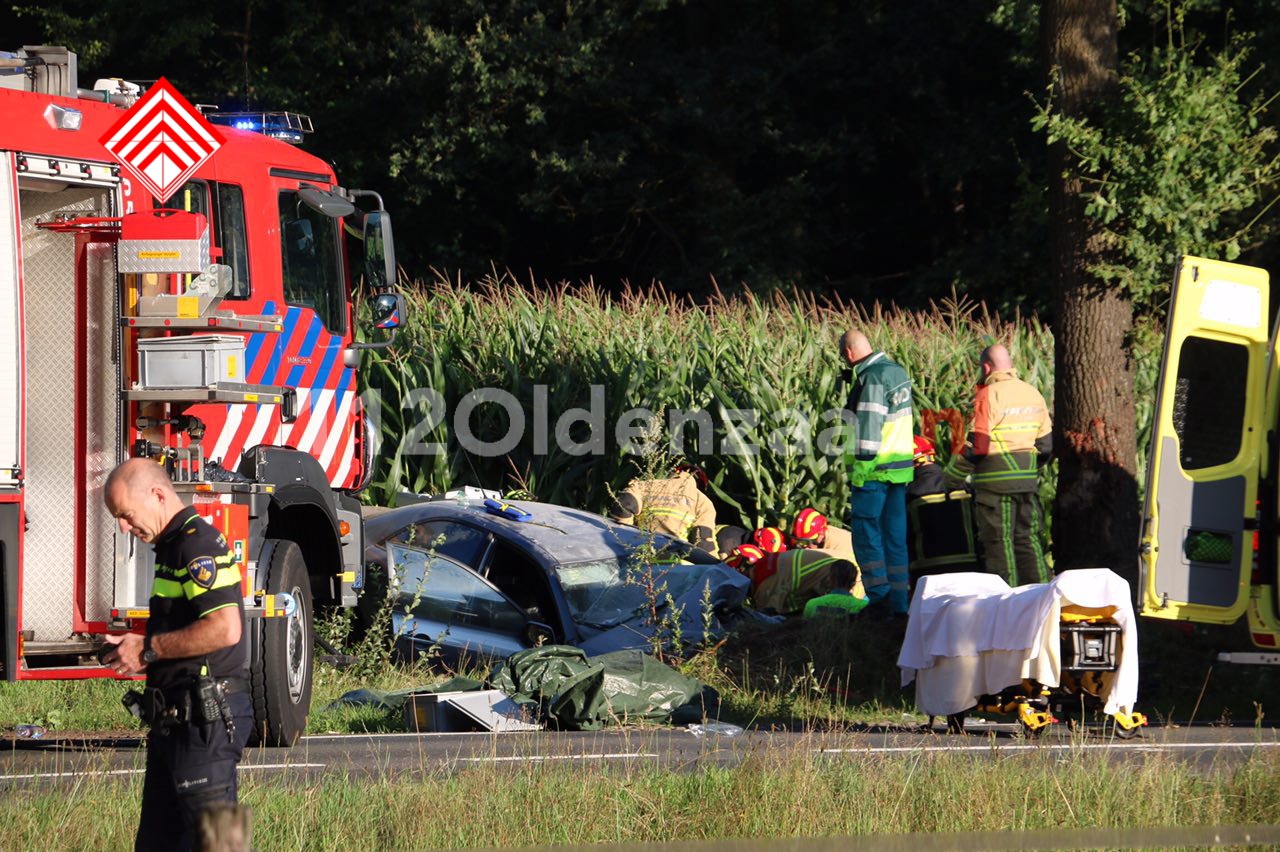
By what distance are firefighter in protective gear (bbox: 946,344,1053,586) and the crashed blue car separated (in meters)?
2.07

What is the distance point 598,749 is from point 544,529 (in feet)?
9.94

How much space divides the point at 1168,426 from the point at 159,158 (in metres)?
5.27

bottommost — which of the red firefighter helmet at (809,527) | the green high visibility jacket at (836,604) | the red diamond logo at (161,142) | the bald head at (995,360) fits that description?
the green high visibility jacket at (836,604)

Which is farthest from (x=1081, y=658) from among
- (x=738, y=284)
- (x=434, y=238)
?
(x=434, y=238)

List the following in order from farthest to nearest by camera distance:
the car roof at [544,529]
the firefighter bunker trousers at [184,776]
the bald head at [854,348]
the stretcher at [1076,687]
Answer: the bald head at [854,348] < the car roof at [544,529] < the stretcher at [1076,687] < the firefighter bunker trousers at [184,776]

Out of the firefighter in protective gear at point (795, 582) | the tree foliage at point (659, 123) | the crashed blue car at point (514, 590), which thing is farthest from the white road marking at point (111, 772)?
the tree foliage at point (659, 123)

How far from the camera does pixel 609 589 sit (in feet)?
37.3

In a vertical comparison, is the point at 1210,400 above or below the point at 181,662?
above

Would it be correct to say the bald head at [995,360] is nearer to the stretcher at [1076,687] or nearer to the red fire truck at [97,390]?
the stretcher at [1076,687]

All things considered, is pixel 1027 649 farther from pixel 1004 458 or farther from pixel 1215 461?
pixel 1004 458

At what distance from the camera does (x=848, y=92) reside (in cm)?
3167

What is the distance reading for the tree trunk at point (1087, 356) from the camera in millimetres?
12250

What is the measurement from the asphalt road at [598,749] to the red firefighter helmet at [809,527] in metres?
4.49

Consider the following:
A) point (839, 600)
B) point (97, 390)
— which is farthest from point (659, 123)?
point (97, 390)
